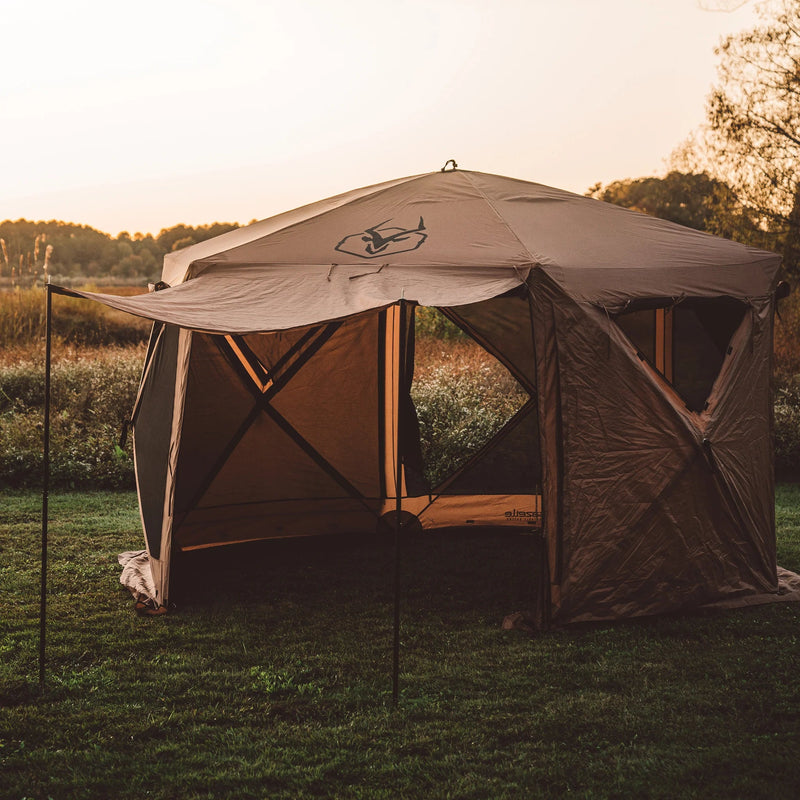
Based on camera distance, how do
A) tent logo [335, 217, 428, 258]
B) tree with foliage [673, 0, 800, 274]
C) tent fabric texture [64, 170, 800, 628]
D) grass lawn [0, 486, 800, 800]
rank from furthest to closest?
tree with foliage [673, 0, 800, 274], tent logo [335, 217, 428, 258], tent fabric texture [64, 170, 800, 628], grass lawn [0, 486, 800, 800]

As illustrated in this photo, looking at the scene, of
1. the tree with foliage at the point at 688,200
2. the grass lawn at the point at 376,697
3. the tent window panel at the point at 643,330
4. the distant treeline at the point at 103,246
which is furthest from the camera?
the distant treeline at the point at 103,246

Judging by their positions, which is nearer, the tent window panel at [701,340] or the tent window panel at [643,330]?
the tent window panel at [701,340]

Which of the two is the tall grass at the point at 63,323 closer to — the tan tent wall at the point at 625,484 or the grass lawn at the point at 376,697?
the grass lawn at the point at 376,697

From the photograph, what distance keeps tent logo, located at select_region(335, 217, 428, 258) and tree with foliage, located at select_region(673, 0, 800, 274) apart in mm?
7900

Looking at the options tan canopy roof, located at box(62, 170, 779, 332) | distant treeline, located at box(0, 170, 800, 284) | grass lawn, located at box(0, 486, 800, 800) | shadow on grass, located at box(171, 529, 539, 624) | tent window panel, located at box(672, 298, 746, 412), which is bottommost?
grass lawn, located at box(0, 486, 800, 800)

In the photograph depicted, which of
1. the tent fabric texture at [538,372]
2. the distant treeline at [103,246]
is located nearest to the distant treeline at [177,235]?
the distant treeline at [103,246]

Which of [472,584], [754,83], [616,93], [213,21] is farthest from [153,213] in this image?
[472,584]

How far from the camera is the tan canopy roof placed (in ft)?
11.5

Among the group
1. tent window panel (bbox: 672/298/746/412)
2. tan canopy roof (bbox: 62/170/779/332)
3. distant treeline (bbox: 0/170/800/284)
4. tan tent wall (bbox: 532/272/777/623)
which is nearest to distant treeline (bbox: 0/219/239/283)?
distant treeline (bbox: 0/170/800/284)

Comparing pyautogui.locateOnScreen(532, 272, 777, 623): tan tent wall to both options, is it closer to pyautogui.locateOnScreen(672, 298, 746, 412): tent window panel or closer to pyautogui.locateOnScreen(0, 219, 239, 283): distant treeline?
pyautogui.locateOnScreen(672, 298, 746, 412): tent window panel

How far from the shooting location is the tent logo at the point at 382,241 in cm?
412

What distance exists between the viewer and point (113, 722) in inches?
112

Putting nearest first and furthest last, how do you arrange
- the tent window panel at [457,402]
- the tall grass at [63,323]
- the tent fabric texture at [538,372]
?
the tent fabric texture at [538,372], the tent window panel at [457,402], the tall grass at [63,323]

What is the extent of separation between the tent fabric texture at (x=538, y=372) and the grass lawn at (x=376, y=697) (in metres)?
0.30
